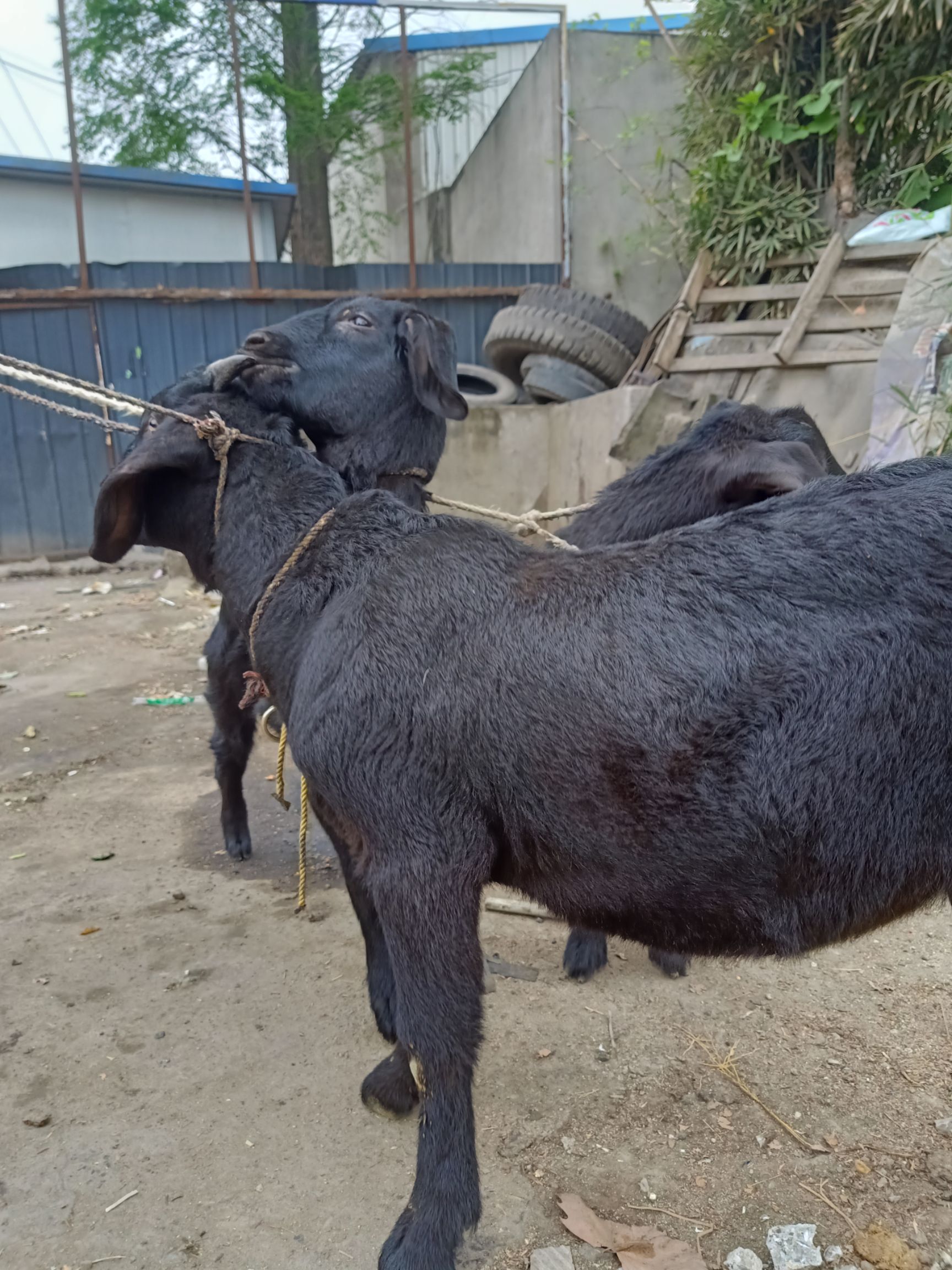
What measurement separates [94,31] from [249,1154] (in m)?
11.1

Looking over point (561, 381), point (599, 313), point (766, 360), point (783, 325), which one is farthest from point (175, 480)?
point (599, 313)

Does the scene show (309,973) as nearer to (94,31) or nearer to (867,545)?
(867,545)

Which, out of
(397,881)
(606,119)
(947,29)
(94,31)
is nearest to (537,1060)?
(397,881)

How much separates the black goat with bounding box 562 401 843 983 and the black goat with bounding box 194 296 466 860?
2.13 ft

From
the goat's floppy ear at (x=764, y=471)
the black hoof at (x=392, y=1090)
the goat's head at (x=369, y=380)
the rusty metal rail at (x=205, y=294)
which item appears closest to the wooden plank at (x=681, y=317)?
the rusty metal rail at (x=205, y=294)

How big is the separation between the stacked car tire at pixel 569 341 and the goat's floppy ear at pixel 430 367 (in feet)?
16.6

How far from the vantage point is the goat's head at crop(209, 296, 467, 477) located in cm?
269

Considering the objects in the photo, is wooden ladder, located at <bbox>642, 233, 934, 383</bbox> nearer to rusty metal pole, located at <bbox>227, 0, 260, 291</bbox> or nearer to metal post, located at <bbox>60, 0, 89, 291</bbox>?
rusty metal pole, located at <bbox>227, 0, 260, 291</bbox>

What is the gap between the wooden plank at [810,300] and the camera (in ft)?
21.0

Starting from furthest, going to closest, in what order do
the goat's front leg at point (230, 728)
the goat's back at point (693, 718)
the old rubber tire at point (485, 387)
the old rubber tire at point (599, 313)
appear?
the old rubber tire at point (485, 387), the old rubber tire at point (599, 313), the goat's front leg at point (230, 728), the goat's back at point (693, 718)

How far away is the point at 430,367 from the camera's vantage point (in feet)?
9.36

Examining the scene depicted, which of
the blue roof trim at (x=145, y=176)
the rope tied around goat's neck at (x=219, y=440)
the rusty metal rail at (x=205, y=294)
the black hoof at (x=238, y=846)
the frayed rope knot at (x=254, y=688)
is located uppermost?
the blue roof trim at (x=145, y=176)

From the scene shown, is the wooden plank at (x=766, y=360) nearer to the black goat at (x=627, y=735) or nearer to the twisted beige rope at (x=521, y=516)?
the twisted beige rope at (x=521, y=516)

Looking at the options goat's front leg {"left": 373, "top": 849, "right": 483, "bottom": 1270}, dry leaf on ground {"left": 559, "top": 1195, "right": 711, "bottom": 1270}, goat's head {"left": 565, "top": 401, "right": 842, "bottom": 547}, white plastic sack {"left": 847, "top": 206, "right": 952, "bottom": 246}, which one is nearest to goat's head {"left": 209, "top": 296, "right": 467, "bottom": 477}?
goat's head {"left": 565, "top": 401, "right": 842, "bottom": 547}
